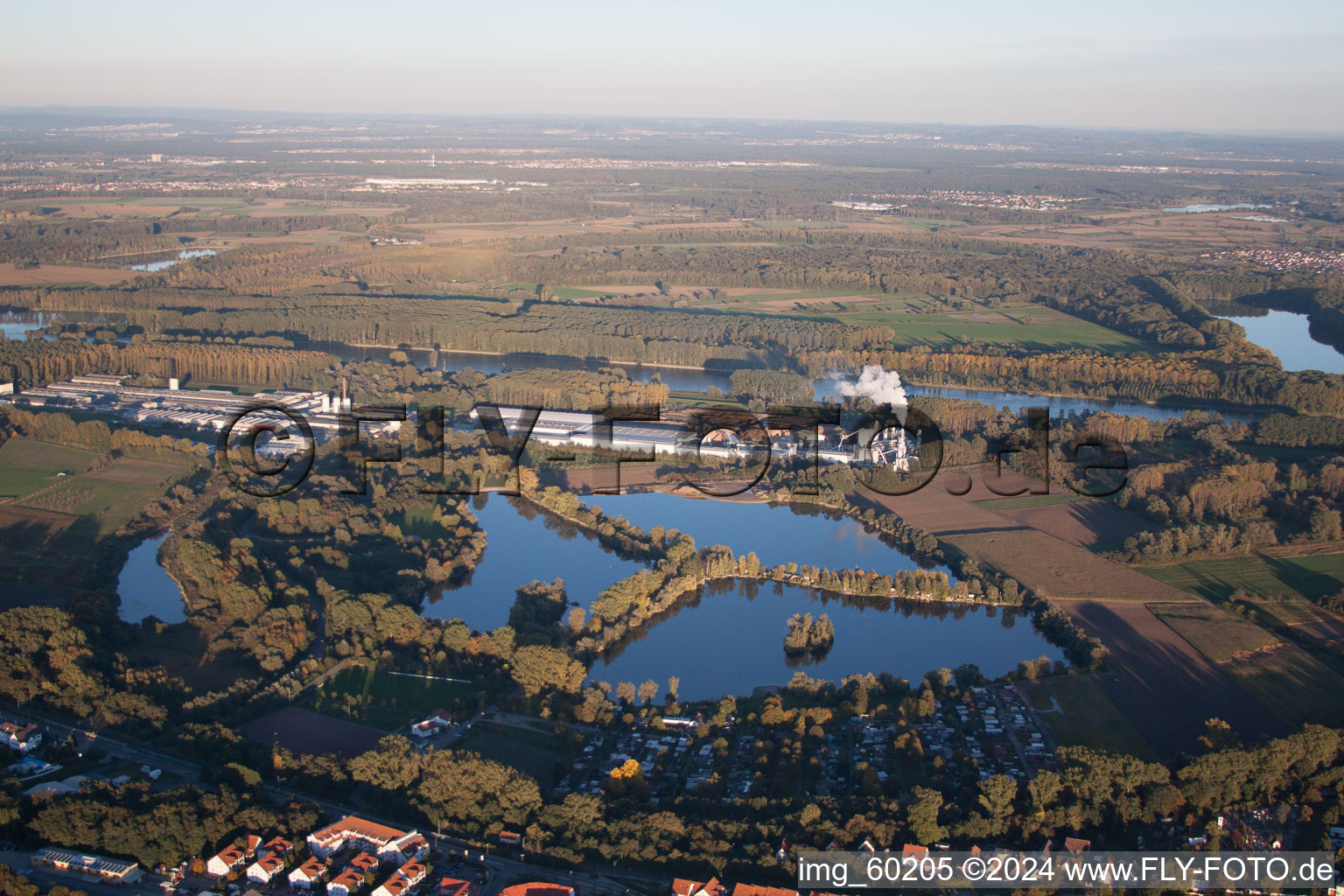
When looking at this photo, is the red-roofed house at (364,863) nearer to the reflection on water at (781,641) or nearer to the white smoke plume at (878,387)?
the reflection on water at (781,641)

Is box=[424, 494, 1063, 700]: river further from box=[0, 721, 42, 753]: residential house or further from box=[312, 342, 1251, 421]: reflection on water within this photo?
box=[312, 342, 1251, 421]: reflection on water

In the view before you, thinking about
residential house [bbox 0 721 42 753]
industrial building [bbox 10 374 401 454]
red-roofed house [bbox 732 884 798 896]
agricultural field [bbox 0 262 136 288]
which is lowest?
red-roofed house [bbox 732 884 798 896]

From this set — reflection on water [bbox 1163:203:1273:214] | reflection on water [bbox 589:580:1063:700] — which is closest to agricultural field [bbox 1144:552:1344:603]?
reflection on water [bbox 589:580:1063:700]

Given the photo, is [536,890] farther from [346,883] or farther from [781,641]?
[781,641]

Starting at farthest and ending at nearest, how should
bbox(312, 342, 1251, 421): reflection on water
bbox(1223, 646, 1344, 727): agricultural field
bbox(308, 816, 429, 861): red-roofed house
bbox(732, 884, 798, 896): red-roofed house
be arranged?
bbox(312, 342, 1251, 421): reflection on water
bbox(1223, 646, 1344, 727): agricultural field
bbox(308, 816, 429, 861): red-roofed house
bbox(732, 884, 798, 896): red-roofed house

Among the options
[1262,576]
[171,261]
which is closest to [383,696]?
[1262,576]
